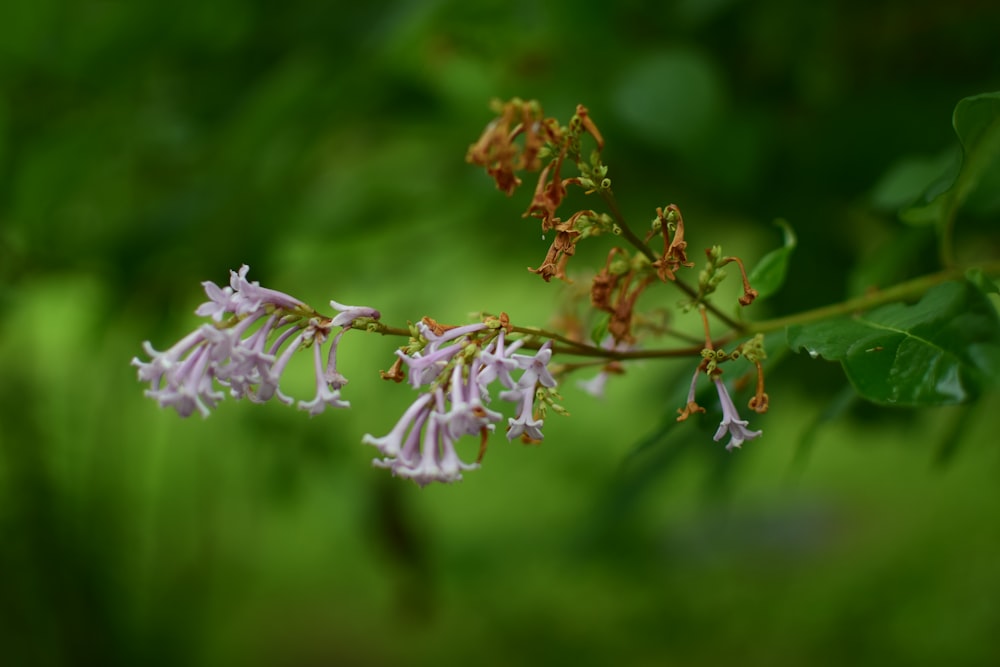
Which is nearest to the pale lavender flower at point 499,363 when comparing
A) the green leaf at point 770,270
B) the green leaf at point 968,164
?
the green leaf at point 770,270

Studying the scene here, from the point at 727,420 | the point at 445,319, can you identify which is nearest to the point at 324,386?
the point at 727,420

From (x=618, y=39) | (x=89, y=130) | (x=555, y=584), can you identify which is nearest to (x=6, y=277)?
(x=89, y=130)

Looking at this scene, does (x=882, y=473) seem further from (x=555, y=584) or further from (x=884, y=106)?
(x=884, y=106)

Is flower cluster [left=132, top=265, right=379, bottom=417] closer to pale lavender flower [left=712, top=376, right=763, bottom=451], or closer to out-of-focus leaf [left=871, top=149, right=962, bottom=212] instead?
pale lavender flower [left=712, top=376, right=763, bottom=451]

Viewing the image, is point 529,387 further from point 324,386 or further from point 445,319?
point 445,319

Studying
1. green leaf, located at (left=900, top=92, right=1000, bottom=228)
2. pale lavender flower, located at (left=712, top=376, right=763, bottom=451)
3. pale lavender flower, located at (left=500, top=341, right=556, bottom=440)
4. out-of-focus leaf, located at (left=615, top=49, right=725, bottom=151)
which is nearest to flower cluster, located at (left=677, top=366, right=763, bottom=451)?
pale lavender flower, located at (left=712, top=376, right=763, bottom=451)
